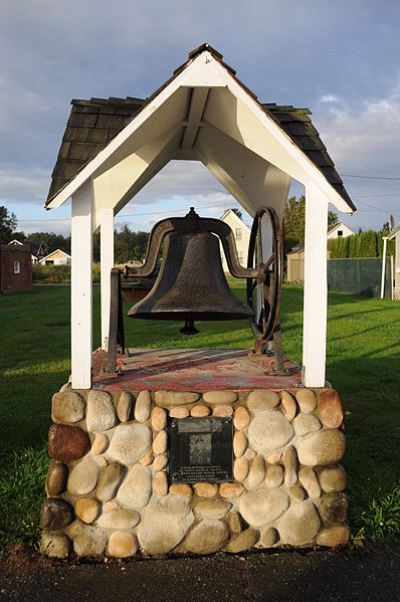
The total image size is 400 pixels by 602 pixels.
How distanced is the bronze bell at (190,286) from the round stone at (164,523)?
1.11 meters

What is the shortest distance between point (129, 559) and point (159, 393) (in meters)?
0.96

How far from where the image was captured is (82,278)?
3.74 m

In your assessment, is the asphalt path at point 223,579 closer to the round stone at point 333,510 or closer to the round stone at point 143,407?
the round stone at point 333,510

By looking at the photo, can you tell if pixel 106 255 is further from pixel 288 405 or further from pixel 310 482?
pixel 310 482

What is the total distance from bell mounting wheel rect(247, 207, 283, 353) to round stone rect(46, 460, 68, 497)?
63.8 inches

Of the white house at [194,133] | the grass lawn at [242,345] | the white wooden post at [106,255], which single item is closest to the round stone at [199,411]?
the white house at [194,133]

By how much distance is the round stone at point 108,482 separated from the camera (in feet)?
11.6

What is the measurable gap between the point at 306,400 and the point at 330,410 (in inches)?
6.3

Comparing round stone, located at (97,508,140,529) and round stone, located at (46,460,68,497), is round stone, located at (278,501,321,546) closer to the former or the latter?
round stone, located at (97,508,140,529)

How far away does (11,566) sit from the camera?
336 centimetres

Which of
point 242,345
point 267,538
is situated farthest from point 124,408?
point 242,345

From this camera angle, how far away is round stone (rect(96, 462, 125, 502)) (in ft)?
11.6

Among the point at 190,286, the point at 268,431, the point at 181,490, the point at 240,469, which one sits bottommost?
the point at 181,490

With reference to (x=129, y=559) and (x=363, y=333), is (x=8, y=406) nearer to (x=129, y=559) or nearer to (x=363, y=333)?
(x=129, y=559)
